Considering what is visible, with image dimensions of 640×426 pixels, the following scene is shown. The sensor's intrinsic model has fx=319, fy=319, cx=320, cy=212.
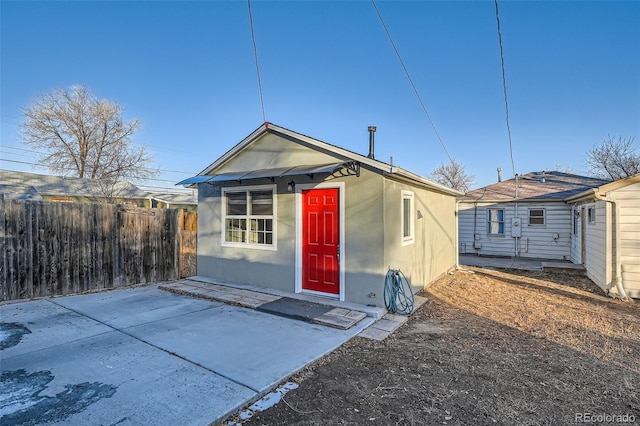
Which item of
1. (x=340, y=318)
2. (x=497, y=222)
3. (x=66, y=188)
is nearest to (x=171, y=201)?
(x=66, y=188)

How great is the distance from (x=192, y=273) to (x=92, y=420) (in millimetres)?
6431

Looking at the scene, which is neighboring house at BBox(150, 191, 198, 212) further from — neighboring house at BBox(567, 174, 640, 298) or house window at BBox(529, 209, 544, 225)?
neighboring house at BBox(567, 174, 640, 298)

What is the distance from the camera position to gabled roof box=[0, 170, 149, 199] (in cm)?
1762

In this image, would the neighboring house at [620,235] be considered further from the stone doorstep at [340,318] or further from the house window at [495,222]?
the house window at [495,222]

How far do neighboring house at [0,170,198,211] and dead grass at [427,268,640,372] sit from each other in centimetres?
1559

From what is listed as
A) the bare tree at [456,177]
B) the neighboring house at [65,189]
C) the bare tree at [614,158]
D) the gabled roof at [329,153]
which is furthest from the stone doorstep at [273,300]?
the bare tree at [456,177]

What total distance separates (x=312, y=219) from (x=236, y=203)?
7.32ft

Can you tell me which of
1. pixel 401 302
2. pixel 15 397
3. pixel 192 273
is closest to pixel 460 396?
pixel 401 302

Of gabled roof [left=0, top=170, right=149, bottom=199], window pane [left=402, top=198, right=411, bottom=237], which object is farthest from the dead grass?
gabled roof [left=0, top=170, right=149, bottom=199]

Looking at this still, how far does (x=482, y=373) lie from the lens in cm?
355

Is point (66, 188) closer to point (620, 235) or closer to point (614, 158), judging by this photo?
point (620, 235)

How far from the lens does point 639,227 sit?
22.6ft

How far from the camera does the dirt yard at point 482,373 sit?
2.77 m

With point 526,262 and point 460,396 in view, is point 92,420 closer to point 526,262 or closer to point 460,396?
point 460,396
